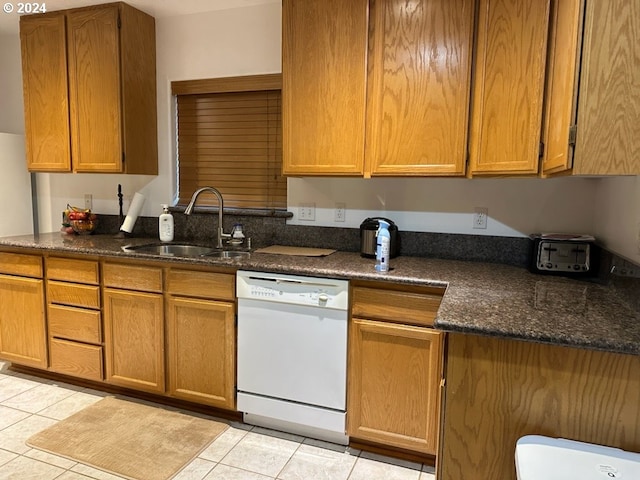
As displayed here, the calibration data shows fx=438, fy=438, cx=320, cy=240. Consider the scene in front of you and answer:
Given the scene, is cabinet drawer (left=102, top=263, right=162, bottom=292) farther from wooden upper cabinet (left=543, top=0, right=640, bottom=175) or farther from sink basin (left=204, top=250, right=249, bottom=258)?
wooden upper cabinet (left=543, top=0, right=640, bottom=175)

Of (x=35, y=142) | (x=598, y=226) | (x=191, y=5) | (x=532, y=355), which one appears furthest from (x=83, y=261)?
(x=598, y=226)

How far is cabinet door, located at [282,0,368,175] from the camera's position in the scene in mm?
2166

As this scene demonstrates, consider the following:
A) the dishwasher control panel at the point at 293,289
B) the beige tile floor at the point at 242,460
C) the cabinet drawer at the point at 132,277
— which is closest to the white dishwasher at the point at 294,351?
the dishwasher control panel at the point at 293,289

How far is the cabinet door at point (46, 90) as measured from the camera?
2865mm

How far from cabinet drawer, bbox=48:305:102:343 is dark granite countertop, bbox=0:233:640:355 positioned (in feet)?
1.23

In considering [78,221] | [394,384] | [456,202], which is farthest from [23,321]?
[456,202]

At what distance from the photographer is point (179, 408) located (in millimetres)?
2500

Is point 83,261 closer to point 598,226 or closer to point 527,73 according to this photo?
point 527,73

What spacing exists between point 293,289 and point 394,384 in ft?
2.09

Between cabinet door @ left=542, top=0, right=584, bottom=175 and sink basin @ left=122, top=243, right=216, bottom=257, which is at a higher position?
cabinet door @ left=542, top=0, right=584, bottom=175

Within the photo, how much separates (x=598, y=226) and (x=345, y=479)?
168 cm

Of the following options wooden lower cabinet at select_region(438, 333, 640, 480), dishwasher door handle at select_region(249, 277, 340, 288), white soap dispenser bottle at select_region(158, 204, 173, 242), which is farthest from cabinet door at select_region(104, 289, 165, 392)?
wooden lower cabinet at select_region(438, 333, 640, 480)

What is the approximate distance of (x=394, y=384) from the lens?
6.56ft

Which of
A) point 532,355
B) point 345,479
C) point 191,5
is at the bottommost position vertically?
point 345,479
